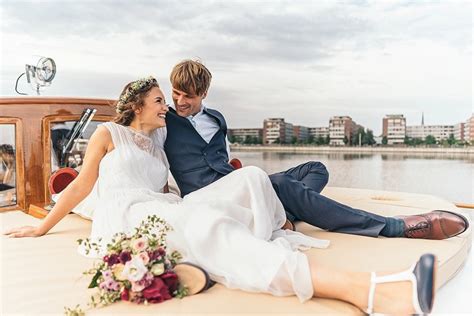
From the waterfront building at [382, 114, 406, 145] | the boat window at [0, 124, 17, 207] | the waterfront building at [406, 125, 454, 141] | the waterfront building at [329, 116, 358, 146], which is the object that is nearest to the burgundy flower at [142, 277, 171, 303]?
the boat window at [0, 124, 17, 207]

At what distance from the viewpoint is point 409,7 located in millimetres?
7355

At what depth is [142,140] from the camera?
7.87ft

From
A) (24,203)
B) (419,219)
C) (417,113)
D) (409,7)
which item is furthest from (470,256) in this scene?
→ (417,113)

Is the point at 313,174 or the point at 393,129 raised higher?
the point at 393,129

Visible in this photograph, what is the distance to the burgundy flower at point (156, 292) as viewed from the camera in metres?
1.55

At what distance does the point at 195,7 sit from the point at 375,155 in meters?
6.41

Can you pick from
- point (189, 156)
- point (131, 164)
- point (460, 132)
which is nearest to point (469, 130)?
point (460, 132)

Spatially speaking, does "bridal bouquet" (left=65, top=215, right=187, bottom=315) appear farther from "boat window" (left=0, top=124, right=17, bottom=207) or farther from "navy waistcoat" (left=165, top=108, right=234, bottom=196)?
"boat window" (left=0, top=124, right=17, bottom=207)

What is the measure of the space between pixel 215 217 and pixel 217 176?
2.47 feet

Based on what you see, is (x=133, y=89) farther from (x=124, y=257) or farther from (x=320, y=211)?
(x=320, y=211)

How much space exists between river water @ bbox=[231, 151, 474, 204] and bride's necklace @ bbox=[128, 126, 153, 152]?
472 cm

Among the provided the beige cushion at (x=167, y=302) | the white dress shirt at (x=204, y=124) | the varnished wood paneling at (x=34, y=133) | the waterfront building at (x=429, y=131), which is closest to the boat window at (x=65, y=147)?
the varnished wood paneling at (x=34, y=133)

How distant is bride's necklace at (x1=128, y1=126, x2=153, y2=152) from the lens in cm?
238

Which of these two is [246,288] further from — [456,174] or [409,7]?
[456,174]
